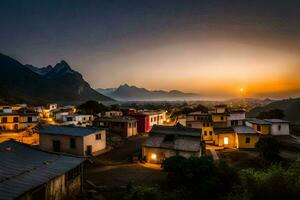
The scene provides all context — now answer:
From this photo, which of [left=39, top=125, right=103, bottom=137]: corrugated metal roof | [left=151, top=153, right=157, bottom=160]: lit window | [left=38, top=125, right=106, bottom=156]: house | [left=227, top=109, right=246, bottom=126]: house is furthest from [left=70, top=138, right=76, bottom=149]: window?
[left=227, top=109, right=246, bottom=126]: house

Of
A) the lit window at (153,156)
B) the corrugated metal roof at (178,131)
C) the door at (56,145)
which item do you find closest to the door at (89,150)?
the door at (56,145)

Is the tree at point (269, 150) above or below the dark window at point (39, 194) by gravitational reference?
below

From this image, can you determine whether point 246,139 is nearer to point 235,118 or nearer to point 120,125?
point 235,118

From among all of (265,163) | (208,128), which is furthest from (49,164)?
(208,128)

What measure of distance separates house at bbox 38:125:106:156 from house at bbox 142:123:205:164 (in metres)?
7.97

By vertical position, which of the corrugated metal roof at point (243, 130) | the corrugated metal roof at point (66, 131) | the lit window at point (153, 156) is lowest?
the lit window at point (153, 156)

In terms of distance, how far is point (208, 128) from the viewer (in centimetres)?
4991

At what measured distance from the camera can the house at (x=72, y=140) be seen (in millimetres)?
35406

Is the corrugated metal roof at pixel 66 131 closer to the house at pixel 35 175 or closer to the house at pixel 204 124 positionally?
the house at pixel 35 175

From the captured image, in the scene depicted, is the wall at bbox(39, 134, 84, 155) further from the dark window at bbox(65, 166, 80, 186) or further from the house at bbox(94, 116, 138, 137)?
the dark window at bbox(65, 166, 80, 186)

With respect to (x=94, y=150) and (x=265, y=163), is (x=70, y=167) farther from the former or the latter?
(x=265, y=163)

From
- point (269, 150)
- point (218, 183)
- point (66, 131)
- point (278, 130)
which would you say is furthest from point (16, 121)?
point (278, 130)

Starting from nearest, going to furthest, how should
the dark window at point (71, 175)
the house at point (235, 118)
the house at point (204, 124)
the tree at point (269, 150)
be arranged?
1. the dark window at point (71, 175)
2. the tree at point (269, 150)
3. the house at point (204, 124)
4. the house at point (235, 118)

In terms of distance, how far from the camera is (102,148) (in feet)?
129
